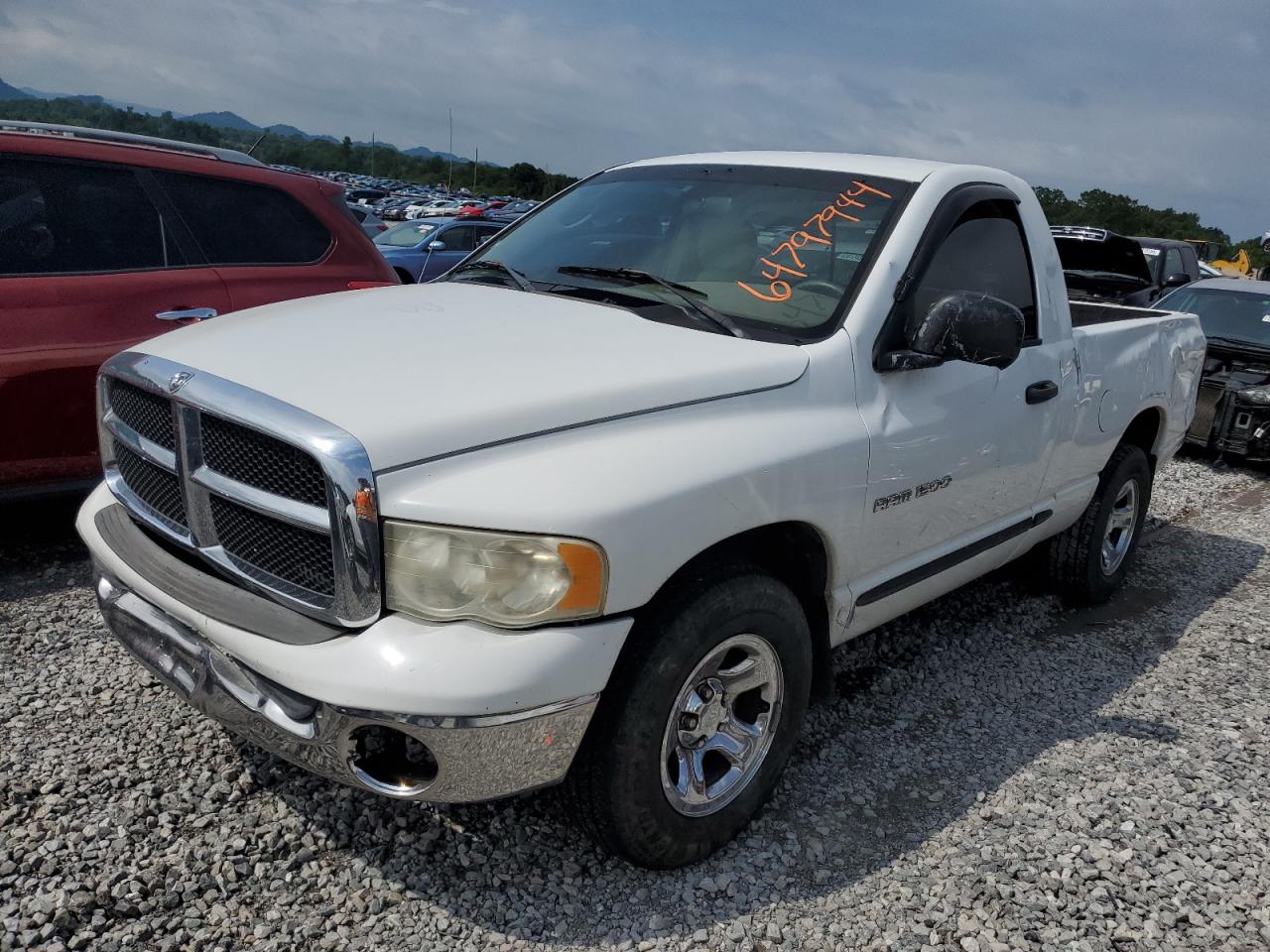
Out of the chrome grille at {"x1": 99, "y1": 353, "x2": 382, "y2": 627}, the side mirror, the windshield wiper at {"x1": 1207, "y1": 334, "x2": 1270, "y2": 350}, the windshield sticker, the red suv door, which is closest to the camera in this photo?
the chrome grille at {"x1": 99, "y1": 353, "x2": 382, "y2": 627}

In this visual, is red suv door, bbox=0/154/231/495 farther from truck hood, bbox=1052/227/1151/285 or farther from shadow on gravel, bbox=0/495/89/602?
truck hood, bbox=1052/227/1151/285

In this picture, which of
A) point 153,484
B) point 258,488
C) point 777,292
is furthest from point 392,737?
point 777,292

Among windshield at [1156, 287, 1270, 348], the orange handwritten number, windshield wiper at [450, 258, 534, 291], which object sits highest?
the orange handwritten number

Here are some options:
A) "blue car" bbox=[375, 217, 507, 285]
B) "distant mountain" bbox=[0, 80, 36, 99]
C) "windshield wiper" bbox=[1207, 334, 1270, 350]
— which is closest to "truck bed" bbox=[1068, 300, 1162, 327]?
"windshield wiper" bbox=[1207, 334, 1270, 350]

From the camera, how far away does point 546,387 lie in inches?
95.5

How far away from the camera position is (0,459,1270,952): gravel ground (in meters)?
2.51

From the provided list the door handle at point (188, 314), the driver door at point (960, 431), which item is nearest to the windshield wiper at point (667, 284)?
the driver door at point (960, 431)

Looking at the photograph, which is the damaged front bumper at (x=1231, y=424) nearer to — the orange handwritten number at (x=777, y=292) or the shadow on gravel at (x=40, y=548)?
the orange handwritten number at (x=777, y=292)

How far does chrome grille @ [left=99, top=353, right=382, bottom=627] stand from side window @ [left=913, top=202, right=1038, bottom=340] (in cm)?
184

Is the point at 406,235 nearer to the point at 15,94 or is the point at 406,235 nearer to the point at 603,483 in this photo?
the point at 603,483

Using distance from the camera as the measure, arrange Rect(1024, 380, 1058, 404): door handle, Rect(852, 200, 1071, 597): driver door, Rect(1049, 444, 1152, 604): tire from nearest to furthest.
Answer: Rect(852, 200, 1071, 597): driver door, Rect(1024, 380, 1058, 404): door handle, Rect(1049, 444, 1152, 604): tire

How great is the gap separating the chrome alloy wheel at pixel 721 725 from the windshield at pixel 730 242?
0.94m

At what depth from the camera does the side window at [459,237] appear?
14686mm

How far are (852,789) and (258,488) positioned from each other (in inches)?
78.9
